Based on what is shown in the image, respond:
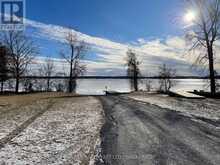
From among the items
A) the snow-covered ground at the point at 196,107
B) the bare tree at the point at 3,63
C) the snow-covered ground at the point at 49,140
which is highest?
the bare tree at the point at 3,63

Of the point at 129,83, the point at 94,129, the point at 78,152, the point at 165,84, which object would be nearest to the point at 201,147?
the point at 78,152

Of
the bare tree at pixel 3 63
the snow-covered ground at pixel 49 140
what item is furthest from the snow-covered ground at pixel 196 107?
the bare tree at pixel 3 63

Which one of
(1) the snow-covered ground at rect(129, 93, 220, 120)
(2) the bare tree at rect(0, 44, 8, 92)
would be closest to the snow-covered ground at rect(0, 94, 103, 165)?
(1) the snow-covered ground at rect(129, 93, 220, 120)

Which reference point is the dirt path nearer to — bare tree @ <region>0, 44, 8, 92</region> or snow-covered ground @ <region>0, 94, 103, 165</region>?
snow-covered ground @ <region>0, 94, 103, 165</region>

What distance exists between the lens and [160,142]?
7.52 m

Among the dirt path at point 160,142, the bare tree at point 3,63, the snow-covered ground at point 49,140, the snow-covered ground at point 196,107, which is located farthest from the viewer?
the bare tree at point 3,63

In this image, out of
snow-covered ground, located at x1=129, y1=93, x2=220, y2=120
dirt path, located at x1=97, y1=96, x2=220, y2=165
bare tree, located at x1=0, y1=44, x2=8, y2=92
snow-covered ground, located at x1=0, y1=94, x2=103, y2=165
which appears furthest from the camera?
bare tree, located at x1=0, y1=44, x2=8, y2=92

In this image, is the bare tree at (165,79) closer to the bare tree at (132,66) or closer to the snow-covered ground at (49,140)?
the bare tree at (132,66)

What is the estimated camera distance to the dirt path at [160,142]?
6.00 meters

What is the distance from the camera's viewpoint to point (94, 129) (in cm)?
943

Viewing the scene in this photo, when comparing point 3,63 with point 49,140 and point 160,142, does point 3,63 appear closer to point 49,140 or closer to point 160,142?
point 49,140

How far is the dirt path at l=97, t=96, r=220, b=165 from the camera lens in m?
6.00

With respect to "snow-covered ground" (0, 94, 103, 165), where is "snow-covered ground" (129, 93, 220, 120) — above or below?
above

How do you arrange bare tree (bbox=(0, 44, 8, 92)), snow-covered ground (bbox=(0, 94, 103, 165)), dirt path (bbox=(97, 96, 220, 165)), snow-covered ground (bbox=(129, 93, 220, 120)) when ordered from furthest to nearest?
bare tree (bbox=(0, 44, 8, 92)) → snow-covered ground (bbox=(129, 93, 220, 120)) → snow-covered ground (bbox=(0, 94, 103, 165)) → dirt path (bbox=(97, 96, 220, 165))
